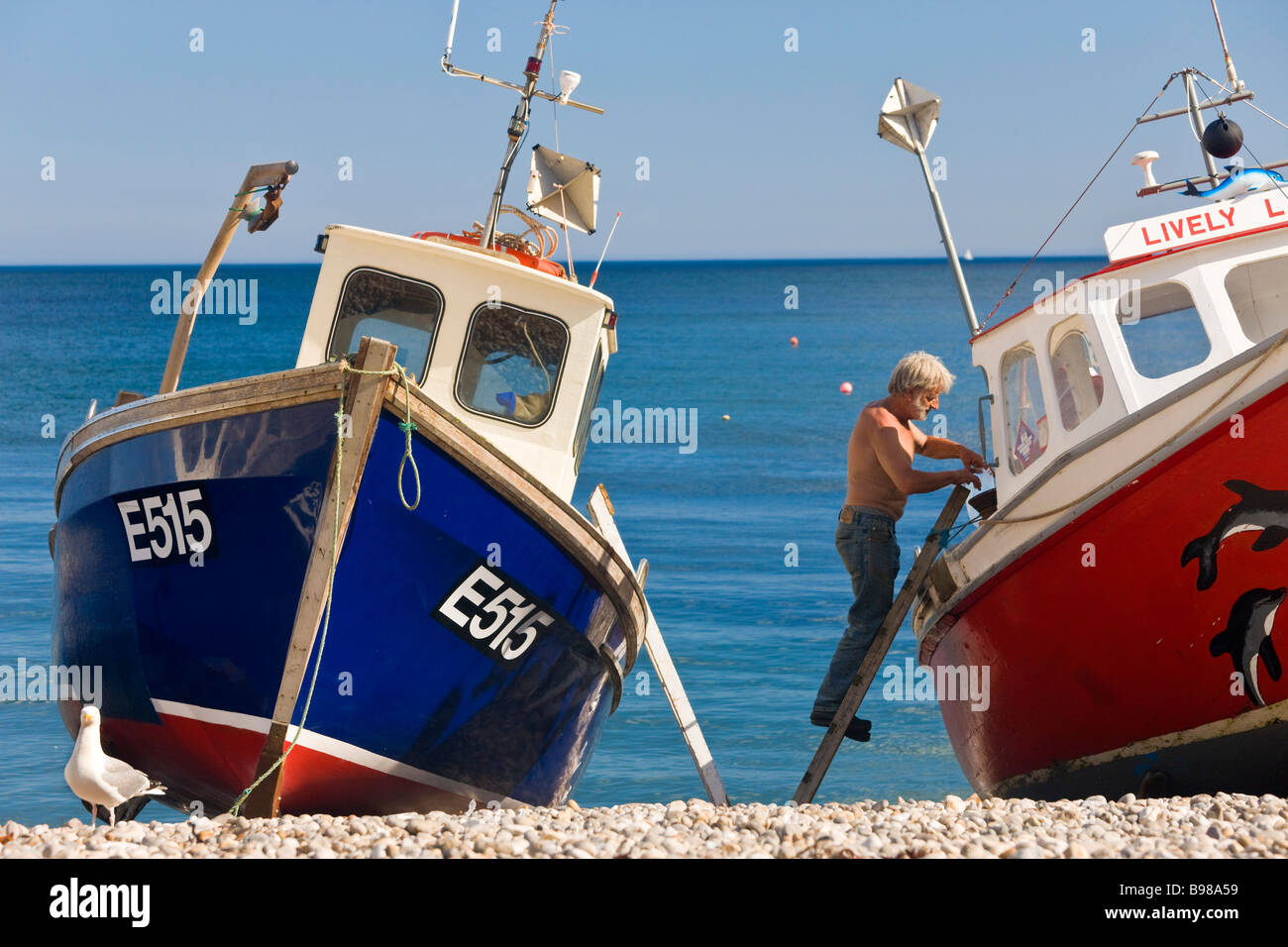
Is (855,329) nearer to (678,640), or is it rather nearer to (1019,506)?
(678,640)

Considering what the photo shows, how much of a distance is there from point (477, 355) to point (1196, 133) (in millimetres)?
4783

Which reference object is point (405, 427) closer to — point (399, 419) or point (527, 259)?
point (399, 419)

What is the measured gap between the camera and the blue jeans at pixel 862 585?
7273 mm

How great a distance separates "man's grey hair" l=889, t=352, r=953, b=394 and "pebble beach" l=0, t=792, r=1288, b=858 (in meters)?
2.24

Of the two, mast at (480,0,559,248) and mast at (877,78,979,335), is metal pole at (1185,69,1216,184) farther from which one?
mast at (480,0,559,248)

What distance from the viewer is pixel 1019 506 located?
22.0 ft

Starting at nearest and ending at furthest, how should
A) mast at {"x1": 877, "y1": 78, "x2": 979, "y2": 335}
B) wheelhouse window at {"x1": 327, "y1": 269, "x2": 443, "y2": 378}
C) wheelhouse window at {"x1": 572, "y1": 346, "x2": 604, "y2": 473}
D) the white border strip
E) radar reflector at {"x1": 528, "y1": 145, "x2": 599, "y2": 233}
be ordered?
the white border strip
wheelhouse window at {"x1": 327, "y1": 269, "x2": 443, "y2": 378}
wheelhouse window at {"x1": 572, "y1": 346, "x2": 604, "y2": 473}
radar reflector at {"x1": 528, "y1": 145, "x2": 599, "y2": 233}
mast at {"x1": 877, "y1": 78, "x2": 979, "y2": 335}

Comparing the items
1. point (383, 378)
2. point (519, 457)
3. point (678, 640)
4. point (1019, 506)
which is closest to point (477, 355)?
point (519, 457)

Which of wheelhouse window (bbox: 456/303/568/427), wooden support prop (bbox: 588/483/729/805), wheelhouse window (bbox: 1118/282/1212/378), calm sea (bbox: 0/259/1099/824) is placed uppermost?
wheelhouse window (bbox: 1118/282/1212/378)

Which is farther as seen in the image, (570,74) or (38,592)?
(38,592)

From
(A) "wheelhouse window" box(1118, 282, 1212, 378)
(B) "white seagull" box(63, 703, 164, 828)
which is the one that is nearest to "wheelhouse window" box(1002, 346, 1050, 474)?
(A) "wheelhouse window" box(1118, 282, 1212, 378)

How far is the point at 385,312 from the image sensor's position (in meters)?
7.35

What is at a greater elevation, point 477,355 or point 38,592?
point 477,355

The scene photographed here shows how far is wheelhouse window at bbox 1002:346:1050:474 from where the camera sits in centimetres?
746
